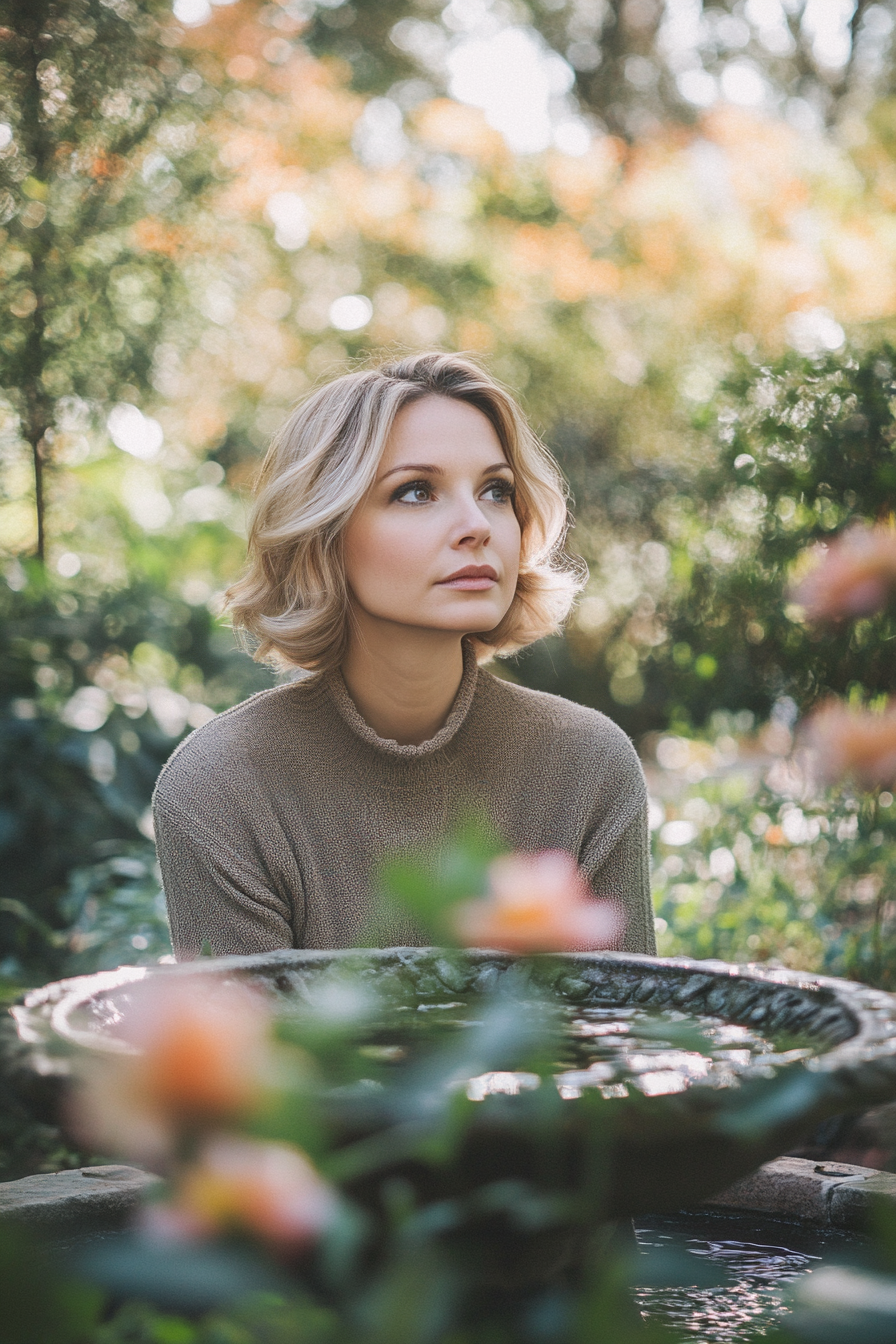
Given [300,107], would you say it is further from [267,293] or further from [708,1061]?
[708,1061]

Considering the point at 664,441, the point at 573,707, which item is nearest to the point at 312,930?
the point at 573,707

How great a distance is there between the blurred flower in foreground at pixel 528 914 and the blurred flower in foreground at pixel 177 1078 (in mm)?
106

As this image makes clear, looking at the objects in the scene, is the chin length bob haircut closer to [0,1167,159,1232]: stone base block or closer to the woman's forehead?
the woman's forehead

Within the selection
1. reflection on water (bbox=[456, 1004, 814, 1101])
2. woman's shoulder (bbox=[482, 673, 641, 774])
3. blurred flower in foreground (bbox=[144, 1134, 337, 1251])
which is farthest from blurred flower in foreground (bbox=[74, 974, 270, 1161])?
woman's shoulder (bbox=[482, 673, 641, 774])

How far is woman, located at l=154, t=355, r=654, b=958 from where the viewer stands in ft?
6.15

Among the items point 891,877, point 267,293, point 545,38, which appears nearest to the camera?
point 891,877

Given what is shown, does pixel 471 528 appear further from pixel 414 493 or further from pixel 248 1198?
pixel 248 1198

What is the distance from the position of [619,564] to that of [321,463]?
5.82m

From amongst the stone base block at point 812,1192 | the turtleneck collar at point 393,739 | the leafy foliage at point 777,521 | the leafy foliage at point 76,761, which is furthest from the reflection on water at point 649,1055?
the leafy foliage at point 76,761

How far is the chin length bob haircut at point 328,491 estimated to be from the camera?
2020 millimetres

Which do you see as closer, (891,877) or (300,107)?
(891,877)

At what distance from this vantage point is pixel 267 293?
906cm

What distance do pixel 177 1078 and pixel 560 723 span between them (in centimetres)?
169

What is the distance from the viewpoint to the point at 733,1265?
1418 mm
